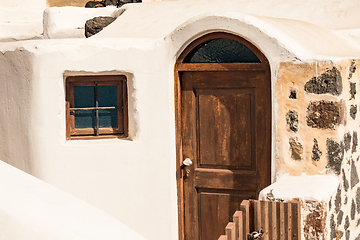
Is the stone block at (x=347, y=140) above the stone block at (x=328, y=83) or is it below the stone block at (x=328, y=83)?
below

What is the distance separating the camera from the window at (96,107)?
4.76 meters

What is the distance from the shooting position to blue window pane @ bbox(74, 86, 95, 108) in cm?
479

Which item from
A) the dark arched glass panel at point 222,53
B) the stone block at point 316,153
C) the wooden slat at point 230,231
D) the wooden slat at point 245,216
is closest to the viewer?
the wooden slat at point 230,231

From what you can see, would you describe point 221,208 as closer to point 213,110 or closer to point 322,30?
→ point 213,110

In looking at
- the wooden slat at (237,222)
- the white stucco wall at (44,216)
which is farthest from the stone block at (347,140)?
the white stucco wall at (44,216)

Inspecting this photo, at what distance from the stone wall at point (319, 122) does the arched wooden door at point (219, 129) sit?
1.03 ft

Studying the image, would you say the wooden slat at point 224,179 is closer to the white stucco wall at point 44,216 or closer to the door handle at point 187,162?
the door handle at point 187,162

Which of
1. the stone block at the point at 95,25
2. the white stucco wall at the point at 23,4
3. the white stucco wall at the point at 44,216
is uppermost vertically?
the white stucco wall at the point at 23,4

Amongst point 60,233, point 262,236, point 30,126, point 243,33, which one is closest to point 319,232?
point 262,236

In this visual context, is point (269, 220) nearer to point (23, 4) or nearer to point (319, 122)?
point (319, 122)

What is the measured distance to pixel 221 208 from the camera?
462 cm

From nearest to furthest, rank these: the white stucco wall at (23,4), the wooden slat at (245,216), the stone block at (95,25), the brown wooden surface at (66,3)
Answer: the wooden slat at (245,216)
the stone block at (95,25)
the white stucco wall at (23,4)
the brown wooden surface at (66,3)

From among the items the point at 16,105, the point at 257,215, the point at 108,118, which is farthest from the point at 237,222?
the point at 16,105

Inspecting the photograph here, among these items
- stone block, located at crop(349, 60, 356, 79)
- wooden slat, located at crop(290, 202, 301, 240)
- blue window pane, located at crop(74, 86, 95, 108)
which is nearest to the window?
blue window pane, located at crop(74, 86, 95, 108)
